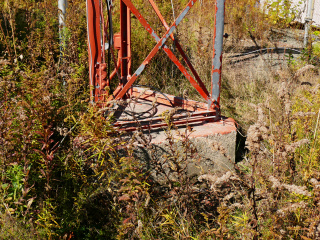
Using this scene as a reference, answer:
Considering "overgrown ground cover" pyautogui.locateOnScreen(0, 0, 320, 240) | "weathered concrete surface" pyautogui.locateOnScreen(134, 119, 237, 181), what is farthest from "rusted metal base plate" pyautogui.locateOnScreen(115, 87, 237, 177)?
"overgrown ground cover" pyautogui.locateOnScreen(0, 0, 320, 240)

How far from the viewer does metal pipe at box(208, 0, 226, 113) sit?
313 cm

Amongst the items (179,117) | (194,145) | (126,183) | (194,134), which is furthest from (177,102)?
(126,183)

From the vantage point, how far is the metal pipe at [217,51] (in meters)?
3.13

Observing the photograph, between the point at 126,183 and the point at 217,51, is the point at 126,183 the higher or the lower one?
the lower one

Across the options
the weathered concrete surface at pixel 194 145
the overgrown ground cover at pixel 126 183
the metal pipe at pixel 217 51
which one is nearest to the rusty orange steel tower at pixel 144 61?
the metal pipe at pixel 217 51

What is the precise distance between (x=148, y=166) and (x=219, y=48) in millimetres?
1305

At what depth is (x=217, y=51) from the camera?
3.23 m

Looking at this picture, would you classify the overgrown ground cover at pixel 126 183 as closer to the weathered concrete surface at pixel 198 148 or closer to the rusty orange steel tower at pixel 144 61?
the weathered concrete surface at pixel 198 148

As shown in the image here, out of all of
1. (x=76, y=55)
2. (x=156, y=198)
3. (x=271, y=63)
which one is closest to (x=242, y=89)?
(x=271, y=63)

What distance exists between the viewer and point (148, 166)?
2951 mm

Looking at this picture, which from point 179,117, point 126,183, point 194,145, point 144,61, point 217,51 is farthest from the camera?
point 179,117

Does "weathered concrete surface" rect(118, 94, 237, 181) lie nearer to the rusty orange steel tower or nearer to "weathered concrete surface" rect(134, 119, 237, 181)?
"weathered concrete surface" rect(134, 119, 237, 181)

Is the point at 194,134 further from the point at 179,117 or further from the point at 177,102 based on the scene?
the point at 177,102

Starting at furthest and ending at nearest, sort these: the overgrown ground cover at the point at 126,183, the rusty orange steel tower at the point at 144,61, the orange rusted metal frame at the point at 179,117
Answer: the orange rusted metal frame at the point at 179,117 < the rusty orange steel tower at the point at 144,61 < the overgrown ground cover at the point at 126,183
